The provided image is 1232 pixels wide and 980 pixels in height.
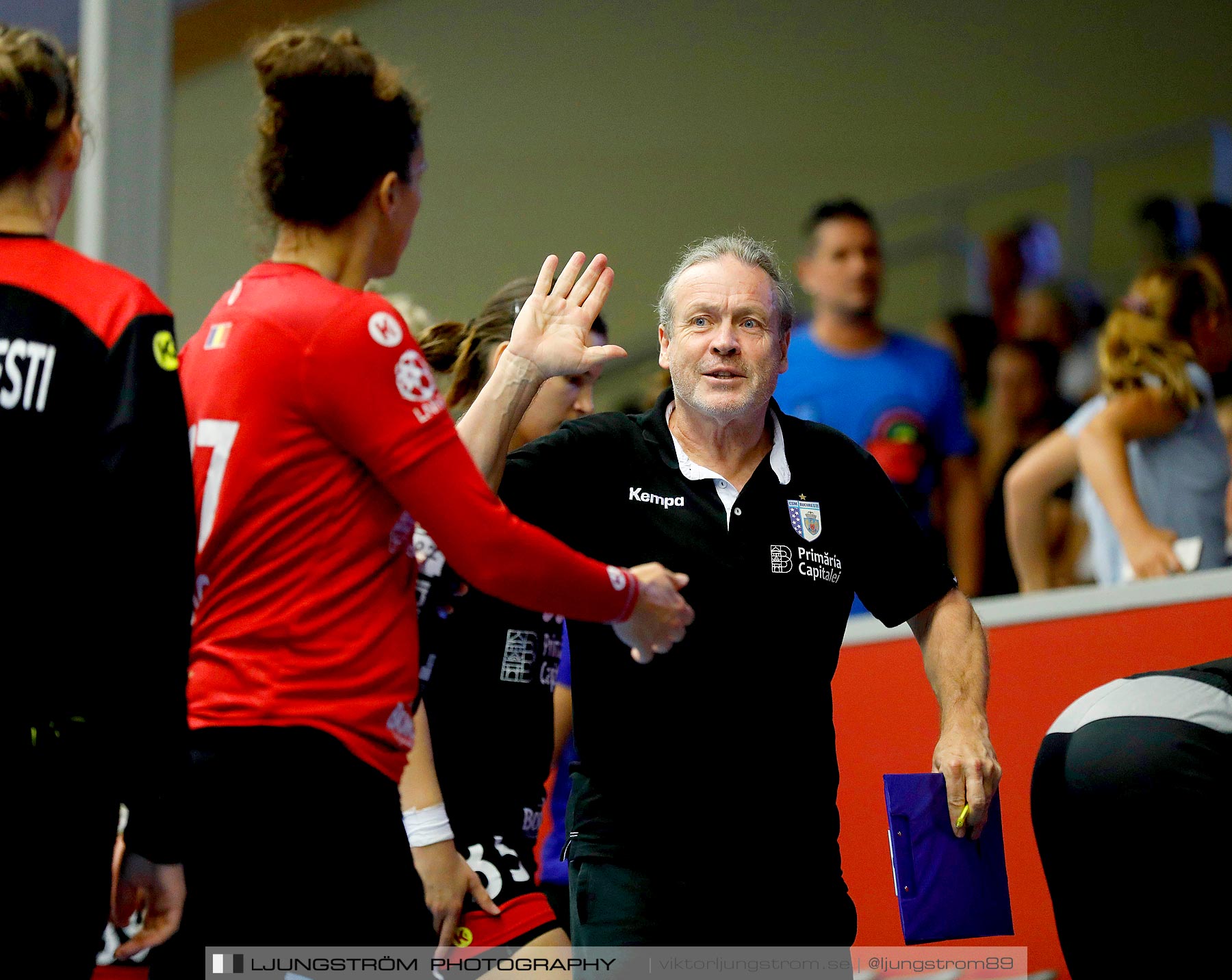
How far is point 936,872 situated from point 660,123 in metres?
8.04

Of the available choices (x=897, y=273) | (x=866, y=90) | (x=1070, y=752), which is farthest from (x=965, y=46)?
(x=1070, y=752)

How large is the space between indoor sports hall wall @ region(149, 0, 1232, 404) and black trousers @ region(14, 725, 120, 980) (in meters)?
8.12

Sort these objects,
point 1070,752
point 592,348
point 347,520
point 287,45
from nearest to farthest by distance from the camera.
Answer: point 347,520 → point 287,45 → point 1070,752 → point 592,348

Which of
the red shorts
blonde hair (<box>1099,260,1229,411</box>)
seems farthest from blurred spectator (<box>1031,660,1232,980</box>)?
blonde hair (<box>1099,260,1229,411</box>)

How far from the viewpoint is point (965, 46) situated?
960 cm

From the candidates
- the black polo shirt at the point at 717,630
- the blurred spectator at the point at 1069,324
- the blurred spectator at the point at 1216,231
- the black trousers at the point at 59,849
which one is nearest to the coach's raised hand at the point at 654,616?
the black polo shirt at the point at 717,630

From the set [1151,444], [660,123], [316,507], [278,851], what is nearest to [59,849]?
[278,851]

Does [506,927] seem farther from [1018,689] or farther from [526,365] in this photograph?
[1018,689]

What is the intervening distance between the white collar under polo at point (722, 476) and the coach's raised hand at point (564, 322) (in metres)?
0.25

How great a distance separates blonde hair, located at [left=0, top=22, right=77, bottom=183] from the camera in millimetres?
1777

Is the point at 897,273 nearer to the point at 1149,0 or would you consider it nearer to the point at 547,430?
the point at 1149,0

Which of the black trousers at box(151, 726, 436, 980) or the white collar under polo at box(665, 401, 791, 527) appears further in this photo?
the white collar under polo at box(665, 401, 791, 527)

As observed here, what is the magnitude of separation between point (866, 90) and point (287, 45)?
825 centimetres

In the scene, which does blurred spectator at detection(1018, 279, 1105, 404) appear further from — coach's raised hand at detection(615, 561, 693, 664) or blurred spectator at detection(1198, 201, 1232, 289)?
coach's raised hand at detection(615, 561, 693, 664)
